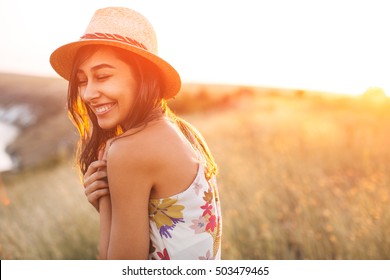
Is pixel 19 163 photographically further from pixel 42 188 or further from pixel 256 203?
pixel 256 203

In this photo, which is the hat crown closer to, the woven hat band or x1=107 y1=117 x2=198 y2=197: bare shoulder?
the woven hat band

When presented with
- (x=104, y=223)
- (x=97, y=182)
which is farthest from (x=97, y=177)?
(x=104, y=223)

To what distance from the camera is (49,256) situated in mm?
3201

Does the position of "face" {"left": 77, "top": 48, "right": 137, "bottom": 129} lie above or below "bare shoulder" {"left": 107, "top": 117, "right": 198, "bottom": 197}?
above

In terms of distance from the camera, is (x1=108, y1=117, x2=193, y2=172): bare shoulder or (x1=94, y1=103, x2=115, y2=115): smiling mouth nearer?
(x1=108, y1=117, x2=193, y2=172): bare shoulder

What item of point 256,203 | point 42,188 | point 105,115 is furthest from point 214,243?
point 42,188

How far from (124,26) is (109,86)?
0.18 metres

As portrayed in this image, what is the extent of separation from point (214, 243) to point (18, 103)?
19.2 ft

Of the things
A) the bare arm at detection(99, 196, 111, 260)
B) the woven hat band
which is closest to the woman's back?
the bare arm at detection(99, 196, 111, 260)

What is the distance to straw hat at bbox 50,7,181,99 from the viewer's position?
1.38 m

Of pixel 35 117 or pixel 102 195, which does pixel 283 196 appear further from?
pixel 35 117

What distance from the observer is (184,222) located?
1.32 metres

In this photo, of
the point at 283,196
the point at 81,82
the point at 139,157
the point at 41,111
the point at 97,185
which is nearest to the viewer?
the point at 139,157

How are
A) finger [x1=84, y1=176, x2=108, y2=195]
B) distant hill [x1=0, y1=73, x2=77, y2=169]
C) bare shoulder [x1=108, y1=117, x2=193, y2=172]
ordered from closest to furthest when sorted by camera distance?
bare shoulder [x1=108, y1=117, x2=193, y2=172] → finger [x1=84, y1=176, x2=108, y2=195] → distant hill [x1=0, y1=73, x2=77, y2=169]
